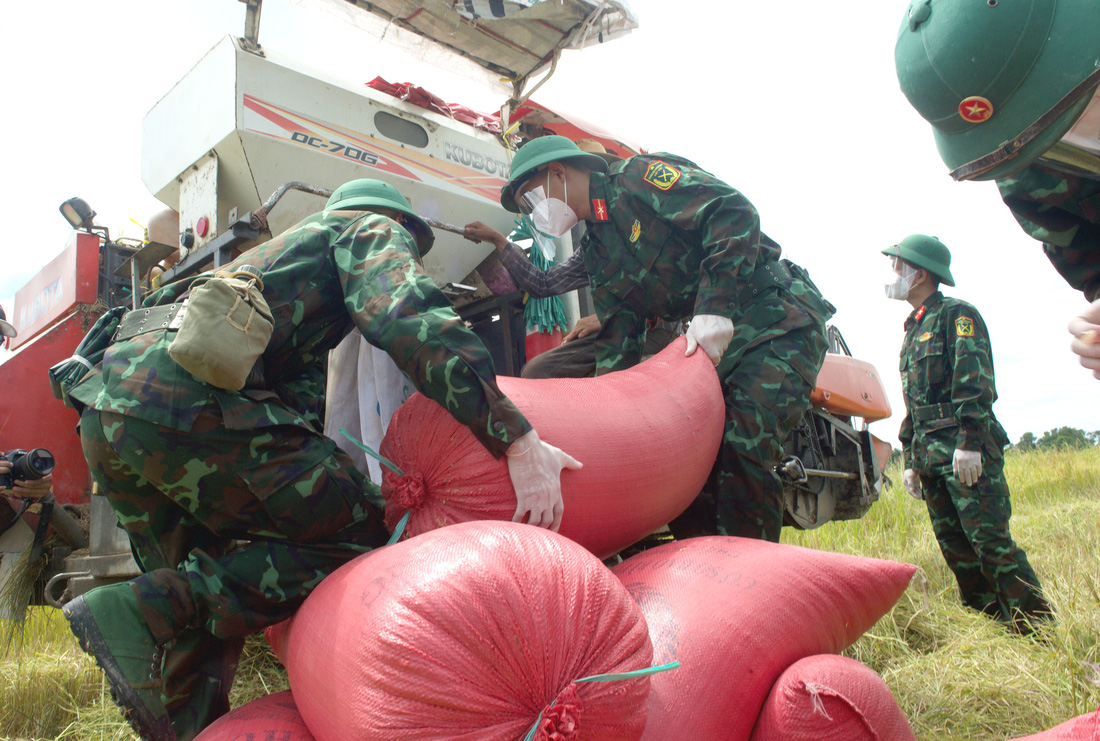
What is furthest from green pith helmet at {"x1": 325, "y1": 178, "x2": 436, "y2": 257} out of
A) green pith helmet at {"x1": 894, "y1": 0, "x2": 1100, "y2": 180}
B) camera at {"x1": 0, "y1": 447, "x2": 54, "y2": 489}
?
camera at {"x1": 0, "y1": 447, "x2": 54, "y2": 489}

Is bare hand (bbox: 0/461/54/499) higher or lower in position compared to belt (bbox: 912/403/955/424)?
lower

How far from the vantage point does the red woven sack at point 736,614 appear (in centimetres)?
125

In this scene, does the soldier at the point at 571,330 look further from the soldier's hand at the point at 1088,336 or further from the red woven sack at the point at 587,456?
the soldier's hand at the point at 1088,336

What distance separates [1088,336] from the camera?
3.23 feet

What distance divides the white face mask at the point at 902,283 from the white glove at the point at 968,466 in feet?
3.08

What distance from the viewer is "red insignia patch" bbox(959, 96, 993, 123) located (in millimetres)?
1419

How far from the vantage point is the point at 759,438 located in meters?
2.10

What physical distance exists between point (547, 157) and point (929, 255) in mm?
2268

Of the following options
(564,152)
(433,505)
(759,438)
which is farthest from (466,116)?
(433,505)

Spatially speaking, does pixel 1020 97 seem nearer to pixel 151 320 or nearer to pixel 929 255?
pixel 151 320

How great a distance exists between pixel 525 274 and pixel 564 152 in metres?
0.64

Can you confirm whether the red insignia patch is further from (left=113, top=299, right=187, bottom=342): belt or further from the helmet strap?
(left=113, top=299, right=187, bottom=342): belt

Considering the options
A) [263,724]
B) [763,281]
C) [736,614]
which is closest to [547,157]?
[763,281]

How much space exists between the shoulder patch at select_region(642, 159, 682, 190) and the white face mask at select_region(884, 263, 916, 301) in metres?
1.93
